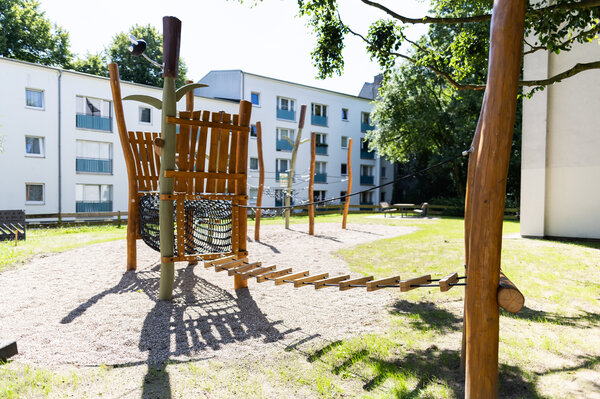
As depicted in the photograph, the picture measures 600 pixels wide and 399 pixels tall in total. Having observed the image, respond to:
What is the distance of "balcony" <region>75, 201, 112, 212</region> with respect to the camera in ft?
79.5

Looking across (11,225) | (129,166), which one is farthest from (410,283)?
(11,225)

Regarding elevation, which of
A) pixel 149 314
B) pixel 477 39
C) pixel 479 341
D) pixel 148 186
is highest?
pixel 477 39

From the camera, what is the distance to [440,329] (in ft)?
13.6

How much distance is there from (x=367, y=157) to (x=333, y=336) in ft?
122

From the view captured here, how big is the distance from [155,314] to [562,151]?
10.8 m

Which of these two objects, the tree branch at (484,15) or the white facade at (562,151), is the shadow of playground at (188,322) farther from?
the white facade at (562,151)

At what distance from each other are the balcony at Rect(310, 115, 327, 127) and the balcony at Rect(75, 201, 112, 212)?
17558 millimetres

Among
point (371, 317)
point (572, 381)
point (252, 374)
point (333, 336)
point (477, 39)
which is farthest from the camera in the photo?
point (477, 39)

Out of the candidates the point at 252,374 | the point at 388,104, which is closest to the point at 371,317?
the point at 252,374

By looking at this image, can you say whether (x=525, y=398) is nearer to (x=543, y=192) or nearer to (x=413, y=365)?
(x=413, y=365)

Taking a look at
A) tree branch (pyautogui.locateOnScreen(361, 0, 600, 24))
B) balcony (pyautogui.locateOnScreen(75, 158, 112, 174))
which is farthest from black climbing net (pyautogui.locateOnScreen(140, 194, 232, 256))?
balcony (pyautogui.locateOnScreen(75, 158, 112, 174))

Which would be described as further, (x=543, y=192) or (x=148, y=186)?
(x=543, y=192)

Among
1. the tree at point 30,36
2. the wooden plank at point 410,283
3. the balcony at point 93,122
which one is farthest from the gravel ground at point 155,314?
the tree at point 30,36

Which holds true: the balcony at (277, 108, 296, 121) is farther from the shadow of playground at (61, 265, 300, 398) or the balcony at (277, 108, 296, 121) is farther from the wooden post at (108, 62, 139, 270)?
the shadow of playground at (61, 265, 300, 398)
